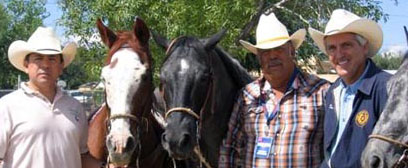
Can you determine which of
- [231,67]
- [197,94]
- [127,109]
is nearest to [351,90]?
[197,94]

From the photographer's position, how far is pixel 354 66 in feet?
13.4

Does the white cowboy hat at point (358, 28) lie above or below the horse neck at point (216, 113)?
above

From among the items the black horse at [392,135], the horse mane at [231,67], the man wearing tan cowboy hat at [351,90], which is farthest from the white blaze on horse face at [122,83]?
Answer: the black horse at [392,135]

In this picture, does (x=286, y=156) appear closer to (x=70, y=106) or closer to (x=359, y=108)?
(x=359, y=108)

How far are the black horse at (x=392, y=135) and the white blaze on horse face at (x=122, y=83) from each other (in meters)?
1.92

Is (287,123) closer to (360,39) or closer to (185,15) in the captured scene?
(360,39)

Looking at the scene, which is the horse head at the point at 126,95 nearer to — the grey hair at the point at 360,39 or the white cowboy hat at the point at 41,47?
the white cowboy hat at the point at 41,47

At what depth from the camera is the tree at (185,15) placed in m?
11.6

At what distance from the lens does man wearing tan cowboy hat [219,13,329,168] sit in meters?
4.38

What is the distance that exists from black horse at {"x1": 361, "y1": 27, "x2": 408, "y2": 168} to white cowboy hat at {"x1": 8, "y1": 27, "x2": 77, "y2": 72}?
7.90 feet

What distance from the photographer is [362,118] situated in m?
3.94

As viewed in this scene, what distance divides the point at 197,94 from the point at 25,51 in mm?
1379

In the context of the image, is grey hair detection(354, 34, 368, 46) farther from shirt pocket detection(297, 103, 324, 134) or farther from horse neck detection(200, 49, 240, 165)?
horse neck detection(200, 49, 240, 165)

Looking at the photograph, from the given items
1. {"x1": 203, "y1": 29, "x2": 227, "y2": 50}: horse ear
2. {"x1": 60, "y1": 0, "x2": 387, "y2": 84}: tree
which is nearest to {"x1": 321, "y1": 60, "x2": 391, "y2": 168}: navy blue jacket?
{"x1": 203, "y1": 29, "x2": 227, "y2": 50}: horse ear
